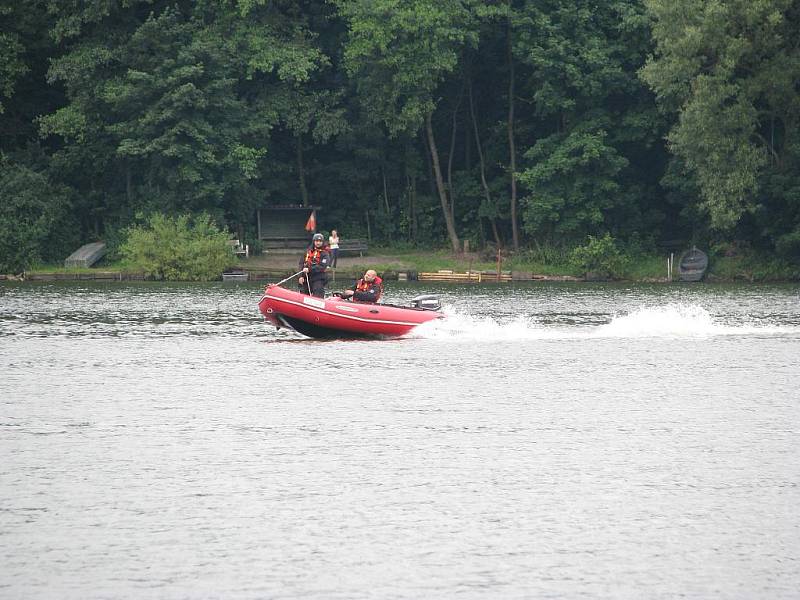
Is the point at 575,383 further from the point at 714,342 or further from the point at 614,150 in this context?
the point at 614,150

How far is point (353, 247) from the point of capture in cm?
6325

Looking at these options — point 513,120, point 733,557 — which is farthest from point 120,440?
point 513,120

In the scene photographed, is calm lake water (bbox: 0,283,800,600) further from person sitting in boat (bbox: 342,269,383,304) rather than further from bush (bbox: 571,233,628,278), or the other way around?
bush (bbox: 571,233,628,278)

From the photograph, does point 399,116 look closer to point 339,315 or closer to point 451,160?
point 451,160

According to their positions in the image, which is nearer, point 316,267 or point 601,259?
point 316,267

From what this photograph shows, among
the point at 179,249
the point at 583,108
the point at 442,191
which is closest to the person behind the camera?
the point at 179,249

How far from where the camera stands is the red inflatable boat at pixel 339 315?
29.9 meters

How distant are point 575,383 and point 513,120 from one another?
41.3 metres

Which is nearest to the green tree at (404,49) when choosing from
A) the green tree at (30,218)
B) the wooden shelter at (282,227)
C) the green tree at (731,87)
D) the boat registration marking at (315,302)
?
the wooden shelter at (282,227)

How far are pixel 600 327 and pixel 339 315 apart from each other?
8.17 meters

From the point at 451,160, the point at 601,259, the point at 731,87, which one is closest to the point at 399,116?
the point at 451,160

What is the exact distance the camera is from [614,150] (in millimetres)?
59688

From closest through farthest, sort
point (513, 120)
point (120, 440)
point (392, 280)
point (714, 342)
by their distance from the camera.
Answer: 1. point (120, 440)
2. point (714, 342)
3. point (392, 280)
4. point (513, 120)

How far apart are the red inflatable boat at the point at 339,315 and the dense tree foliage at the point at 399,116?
25.6 meters
